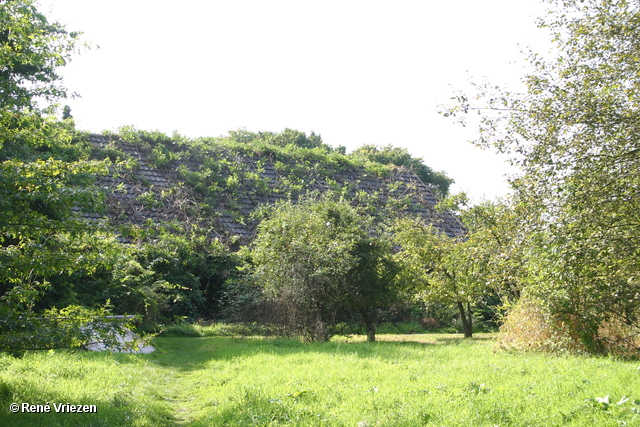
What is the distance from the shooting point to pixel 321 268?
41.9 ft

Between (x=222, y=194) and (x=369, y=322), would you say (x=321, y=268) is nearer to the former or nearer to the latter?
(x=369, y=322)

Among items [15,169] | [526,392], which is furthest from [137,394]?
[526,392]

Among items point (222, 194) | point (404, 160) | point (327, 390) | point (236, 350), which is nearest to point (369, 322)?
point (236, 350)

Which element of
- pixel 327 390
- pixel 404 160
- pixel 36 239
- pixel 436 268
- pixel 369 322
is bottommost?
pixel 327 390

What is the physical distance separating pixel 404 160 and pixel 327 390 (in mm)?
29402

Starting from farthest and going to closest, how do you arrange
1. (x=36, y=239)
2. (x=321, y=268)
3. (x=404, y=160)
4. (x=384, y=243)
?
(x=404, y=160) < (x=384, y=243) < (x=321, y=268) < (x=36, y=239)

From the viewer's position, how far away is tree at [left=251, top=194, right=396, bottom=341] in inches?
515

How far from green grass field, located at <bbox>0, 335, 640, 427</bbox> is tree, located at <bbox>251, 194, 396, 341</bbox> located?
307 cm

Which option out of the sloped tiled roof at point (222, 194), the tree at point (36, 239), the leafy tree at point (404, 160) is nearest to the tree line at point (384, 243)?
the tree at point (36, 239)

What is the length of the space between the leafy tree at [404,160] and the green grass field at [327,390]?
25.6m

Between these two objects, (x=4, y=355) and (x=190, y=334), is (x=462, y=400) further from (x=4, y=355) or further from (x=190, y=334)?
(x=190, y=334)

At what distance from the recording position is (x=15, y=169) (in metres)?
5.58

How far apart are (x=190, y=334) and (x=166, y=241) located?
3.26 meters

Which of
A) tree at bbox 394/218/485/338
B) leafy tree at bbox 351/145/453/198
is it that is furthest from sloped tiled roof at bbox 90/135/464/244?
leafy tree at bbox 351/145/453/198
